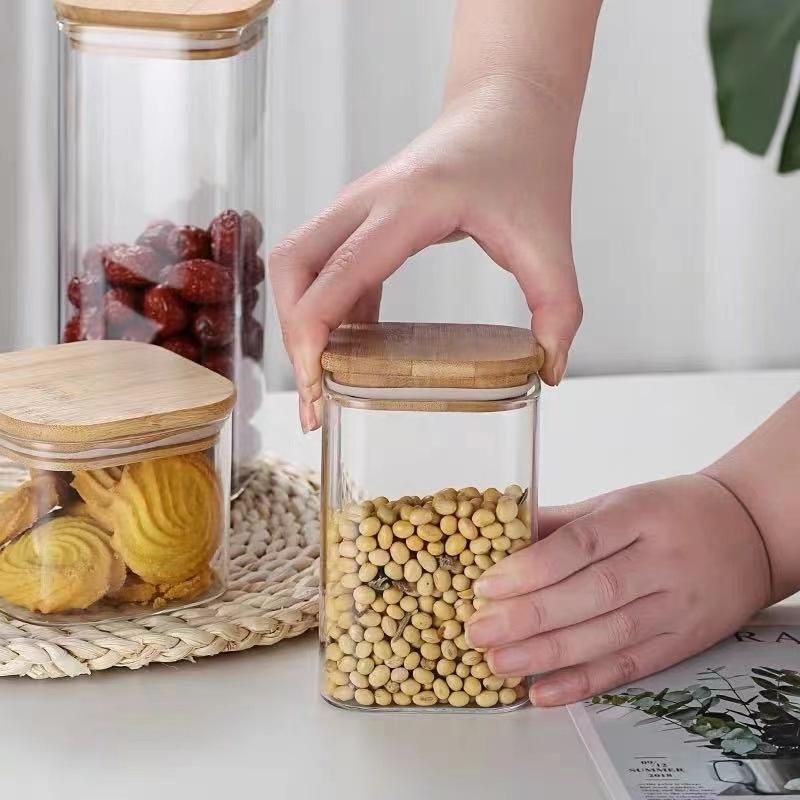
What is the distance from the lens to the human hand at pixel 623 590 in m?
0.56

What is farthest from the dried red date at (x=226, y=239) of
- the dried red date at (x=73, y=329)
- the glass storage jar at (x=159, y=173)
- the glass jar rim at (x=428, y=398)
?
the glass jar rim at (x=428, y=398)

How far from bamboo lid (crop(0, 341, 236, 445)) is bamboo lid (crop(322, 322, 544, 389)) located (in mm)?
97

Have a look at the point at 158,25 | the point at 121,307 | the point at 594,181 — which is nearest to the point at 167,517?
the point at 121,307

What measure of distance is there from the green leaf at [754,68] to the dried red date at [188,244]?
0.60m

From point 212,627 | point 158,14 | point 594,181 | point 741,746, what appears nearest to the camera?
point 741,746

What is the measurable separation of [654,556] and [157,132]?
46 cm

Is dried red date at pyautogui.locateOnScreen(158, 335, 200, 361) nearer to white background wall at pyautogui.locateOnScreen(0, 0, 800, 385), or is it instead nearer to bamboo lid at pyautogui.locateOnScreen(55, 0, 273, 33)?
bamboo lid at pyautogui.locateOnScreen(55, 0, 273, 33)

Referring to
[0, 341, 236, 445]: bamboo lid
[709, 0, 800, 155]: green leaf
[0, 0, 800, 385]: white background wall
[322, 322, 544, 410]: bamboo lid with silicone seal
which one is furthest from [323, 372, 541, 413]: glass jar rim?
[0, 0, 800, 385]: white background wall

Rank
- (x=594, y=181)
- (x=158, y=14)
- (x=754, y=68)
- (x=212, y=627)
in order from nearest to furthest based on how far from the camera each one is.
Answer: (x=754, y=68) → (x=212, y=627) → (x=158, y=14) → (x=594, y=181)

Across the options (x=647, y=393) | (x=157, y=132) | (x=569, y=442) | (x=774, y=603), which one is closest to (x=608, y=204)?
(x=647, y=393)

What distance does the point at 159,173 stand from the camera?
2.79 feet

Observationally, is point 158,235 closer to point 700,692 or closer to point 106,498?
point 106,498

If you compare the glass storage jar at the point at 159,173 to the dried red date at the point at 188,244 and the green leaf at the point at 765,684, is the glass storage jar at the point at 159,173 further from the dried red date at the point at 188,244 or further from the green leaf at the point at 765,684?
the green leaf at the point at 765,684

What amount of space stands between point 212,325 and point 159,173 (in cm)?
11
